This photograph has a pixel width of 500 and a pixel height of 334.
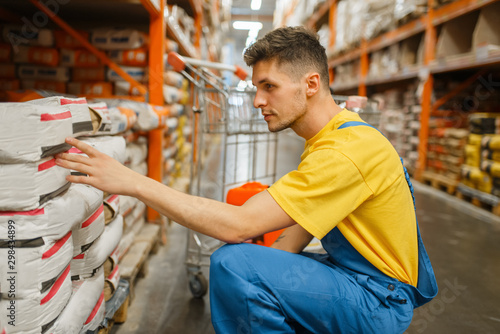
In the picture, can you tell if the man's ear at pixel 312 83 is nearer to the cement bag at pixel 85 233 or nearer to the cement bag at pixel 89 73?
the cement bag at pixel 85 233

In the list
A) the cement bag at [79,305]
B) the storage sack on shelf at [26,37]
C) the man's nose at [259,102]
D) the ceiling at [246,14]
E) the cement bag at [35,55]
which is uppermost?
the ceiling at [246,14]

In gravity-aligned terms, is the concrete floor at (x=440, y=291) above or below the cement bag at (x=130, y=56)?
below

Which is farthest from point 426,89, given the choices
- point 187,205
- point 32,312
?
point 32,312

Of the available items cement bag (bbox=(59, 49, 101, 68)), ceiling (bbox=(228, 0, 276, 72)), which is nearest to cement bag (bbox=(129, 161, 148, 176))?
cement bag (bbox=(59, 49, 101, 68))

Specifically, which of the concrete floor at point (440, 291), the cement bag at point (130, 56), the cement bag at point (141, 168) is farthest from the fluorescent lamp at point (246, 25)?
the cement bag at point (141, 168)

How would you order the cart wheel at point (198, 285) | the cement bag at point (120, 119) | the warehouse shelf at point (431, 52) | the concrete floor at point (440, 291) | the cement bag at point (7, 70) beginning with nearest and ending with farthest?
1. the cement bag at point (120, 119)
2. the concrete floor at point (440, 291)
3. the cart wheel at point (198, 285)
4. the cement bag at point (7, 70)
5. the warehouse shelf at point (431, 52)

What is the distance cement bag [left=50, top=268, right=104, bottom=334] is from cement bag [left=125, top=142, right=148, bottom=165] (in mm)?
1163

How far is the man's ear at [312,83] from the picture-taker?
1.47 m

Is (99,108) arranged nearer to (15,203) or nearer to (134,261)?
(15,203)

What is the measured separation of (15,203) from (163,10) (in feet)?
8.37

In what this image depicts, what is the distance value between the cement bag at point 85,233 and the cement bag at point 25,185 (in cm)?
35

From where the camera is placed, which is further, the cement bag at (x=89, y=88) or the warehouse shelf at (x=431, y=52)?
the warehouse shelf at (x=431, y=52)

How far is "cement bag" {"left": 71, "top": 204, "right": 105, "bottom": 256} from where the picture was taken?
1.52 meters

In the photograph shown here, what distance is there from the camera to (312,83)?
4.86 ft
